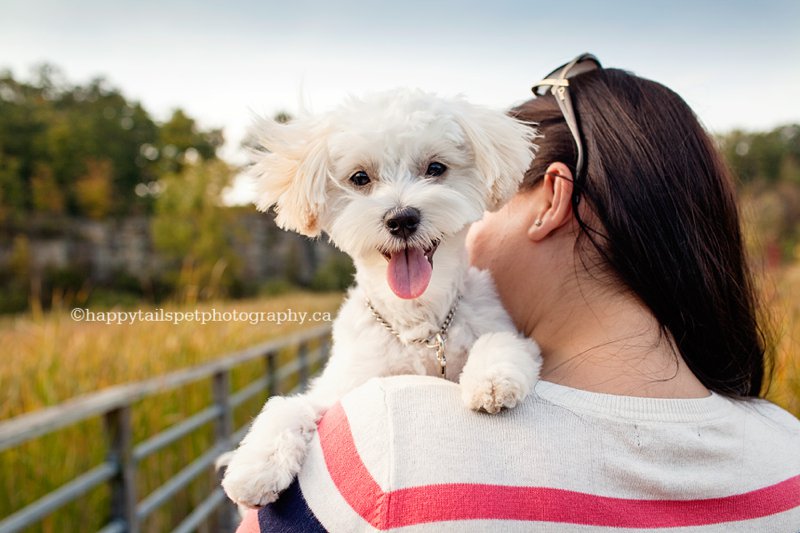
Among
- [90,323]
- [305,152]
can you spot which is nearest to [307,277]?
[90,323]

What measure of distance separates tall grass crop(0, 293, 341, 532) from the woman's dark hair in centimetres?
263

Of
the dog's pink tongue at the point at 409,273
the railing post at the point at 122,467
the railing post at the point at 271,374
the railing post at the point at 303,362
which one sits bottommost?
the railing post at the point at 303,362

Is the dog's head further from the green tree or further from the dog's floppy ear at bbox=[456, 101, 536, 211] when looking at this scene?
the green tree

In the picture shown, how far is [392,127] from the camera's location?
73.2 inches

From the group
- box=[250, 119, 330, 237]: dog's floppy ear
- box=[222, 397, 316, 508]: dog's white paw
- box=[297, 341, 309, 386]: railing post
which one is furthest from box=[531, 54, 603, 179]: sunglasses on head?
box=[297, 341, 309, 386]: railing post

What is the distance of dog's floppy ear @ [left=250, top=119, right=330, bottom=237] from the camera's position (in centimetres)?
195

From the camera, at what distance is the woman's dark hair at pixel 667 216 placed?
1.47 m

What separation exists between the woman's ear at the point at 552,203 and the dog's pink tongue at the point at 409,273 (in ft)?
0.99

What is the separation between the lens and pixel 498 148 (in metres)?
1.88

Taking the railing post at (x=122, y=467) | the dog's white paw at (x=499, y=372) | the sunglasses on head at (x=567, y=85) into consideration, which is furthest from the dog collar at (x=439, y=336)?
the railing post at (x=122, y=467)

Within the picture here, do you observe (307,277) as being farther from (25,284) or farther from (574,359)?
(574,359)

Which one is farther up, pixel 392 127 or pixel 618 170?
pixel 392 127

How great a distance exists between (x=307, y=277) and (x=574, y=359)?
25175 millimetres

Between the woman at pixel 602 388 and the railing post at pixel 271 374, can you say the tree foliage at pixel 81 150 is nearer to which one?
the railing post at pixel 271 374
